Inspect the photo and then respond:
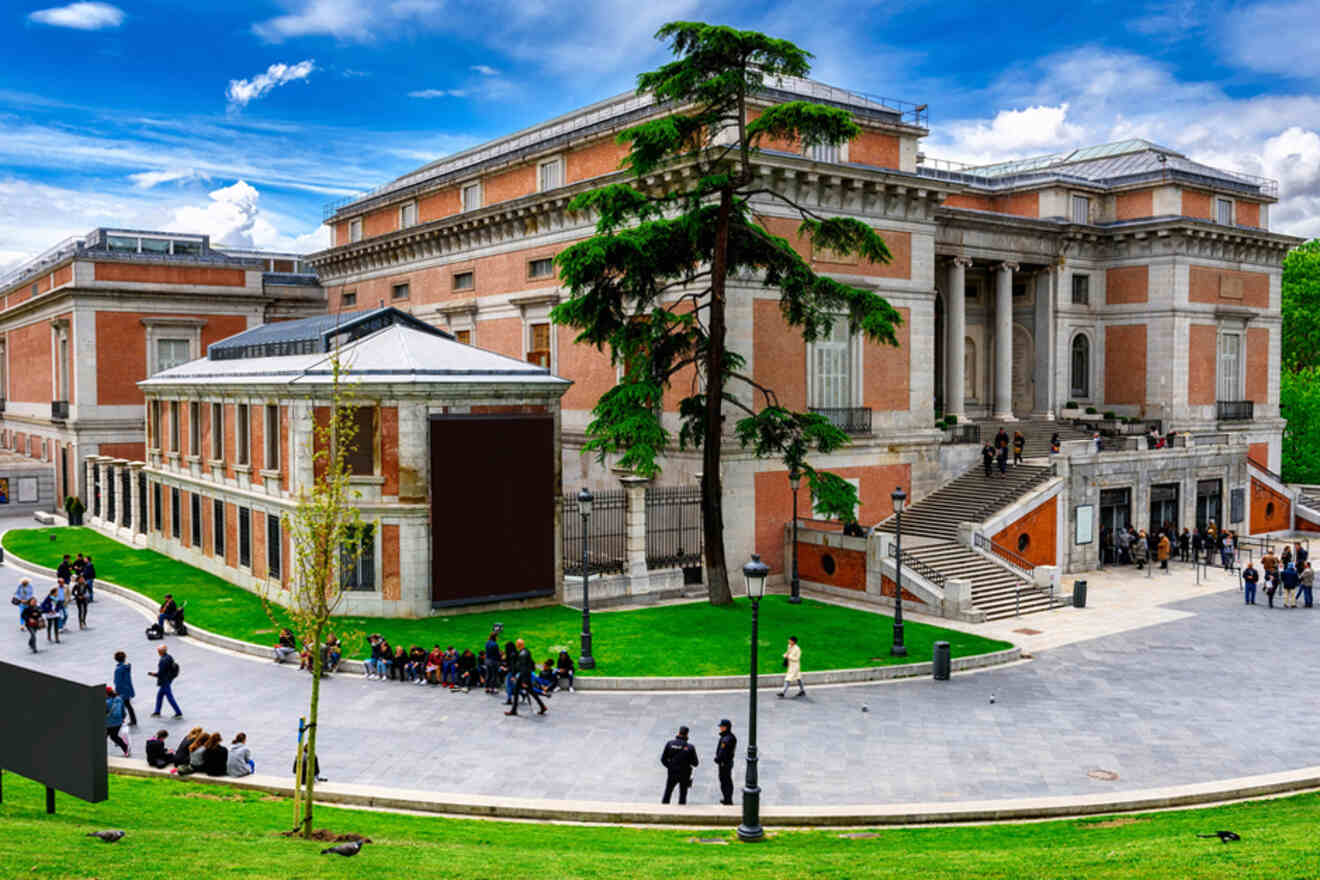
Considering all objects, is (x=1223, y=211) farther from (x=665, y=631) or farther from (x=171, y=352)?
(x=171, y=352)

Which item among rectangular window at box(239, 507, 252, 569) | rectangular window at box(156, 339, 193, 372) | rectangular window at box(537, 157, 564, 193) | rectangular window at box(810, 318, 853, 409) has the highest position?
rectangular window at box(537, 157, 564, 193)

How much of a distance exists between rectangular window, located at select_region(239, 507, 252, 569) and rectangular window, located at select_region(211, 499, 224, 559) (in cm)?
183

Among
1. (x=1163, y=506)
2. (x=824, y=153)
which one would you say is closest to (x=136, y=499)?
(x=824, y=153)

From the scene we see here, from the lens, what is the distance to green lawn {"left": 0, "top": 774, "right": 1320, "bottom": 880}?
10.7m

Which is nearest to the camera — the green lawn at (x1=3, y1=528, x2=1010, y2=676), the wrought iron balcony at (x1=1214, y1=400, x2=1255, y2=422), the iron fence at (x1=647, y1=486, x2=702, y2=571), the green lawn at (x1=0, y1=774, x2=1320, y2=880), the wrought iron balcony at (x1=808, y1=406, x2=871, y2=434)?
the green lawn at (x1=0, y1=774, x2=1320, y2=880)

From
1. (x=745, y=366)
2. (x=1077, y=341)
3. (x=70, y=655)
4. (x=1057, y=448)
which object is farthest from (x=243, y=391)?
(x=1077, y=341)

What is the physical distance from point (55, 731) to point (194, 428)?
24940mm

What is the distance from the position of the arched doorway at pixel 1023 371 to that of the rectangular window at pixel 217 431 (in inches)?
1295

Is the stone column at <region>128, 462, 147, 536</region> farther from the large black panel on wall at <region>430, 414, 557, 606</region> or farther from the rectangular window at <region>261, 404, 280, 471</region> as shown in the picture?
the large black panel on wall at <region>430, 414, 557, 606</region>

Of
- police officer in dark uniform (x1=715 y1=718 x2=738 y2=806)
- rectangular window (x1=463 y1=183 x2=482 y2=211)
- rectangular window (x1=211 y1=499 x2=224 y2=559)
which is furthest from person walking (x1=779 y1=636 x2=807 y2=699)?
rectangular window (x1=463 y1=183 x2=482 y2=211)

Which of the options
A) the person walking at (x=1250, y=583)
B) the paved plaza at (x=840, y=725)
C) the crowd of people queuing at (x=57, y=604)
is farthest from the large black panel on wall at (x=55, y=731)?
the person walking at (x=1250, y=583)

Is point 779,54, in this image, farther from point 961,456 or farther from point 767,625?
point 961,456

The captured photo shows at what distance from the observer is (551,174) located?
129 ft

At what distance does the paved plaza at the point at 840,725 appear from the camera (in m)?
16.9
